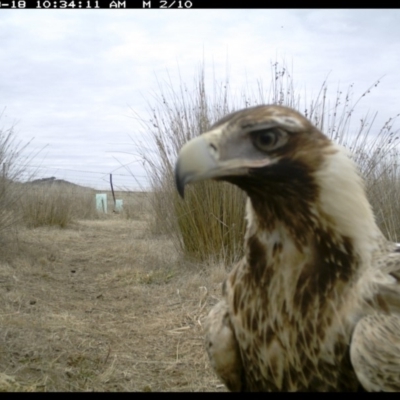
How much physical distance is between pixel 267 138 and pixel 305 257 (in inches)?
17.0

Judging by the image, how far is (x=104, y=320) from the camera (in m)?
4.78

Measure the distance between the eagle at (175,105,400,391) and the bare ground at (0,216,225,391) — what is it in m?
1.61

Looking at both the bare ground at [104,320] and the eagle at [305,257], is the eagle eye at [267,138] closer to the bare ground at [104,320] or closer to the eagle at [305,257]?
the eagle at [305,257]

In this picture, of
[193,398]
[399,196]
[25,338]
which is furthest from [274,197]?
[399,196]

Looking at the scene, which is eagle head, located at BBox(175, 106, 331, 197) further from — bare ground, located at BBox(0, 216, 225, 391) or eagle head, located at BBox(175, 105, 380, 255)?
bare ground, located at BBox(0, 216, 225, 391)

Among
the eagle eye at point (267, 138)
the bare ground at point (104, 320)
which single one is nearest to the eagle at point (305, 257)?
the eagle eye at point (267, 138)

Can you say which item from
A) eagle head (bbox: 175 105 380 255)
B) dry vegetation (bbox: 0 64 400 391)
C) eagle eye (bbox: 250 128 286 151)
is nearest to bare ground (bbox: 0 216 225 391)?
dry vegetation (bbox: 0 64 400 391)

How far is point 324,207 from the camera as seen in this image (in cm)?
175

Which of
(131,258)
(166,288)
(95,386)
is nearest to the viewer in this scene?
(95,386)

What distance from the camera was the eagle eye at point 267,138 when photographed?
5.59 ft

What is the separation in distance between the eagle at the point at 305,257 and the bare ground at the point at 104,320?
1.61 metres

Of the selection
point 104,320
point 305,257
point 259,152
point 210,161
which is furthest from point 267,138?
point 104,320

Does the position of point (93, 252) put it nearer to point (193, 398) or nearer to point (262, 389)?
point (193, 398)

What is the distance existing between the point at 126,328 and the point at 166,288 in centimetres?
123
